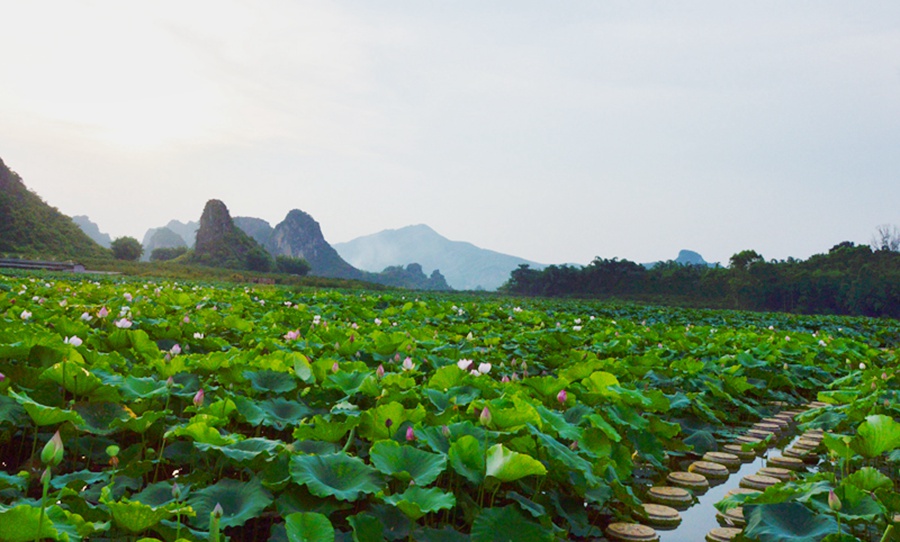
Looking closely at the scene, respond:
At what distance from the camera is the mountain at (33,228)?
51.5 m

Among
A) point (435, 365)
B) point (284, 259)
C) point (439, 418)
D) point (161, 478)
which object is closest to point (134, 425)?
point (161, 478)

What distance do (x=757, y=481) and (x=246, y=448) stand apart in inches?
105

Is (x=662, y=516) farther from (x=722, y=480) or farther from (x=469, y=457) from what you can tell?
(x=469, y=457)

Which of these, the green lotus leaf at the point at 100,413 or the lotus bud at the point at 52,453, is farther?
the green lotus leaf at the point at 100,413

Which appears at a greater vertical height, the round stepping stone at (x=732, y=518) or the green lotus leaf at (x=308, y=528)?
the green lotus leaf at (x=308, y=528)

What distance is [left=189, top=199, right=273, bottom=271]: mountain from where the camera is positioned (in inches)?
3071

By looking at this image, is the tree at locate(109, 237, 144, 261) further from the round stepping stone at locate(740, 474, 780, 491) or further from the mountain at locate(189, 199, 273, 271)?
the round stepping stone at locate(740, 474, 780, 491)

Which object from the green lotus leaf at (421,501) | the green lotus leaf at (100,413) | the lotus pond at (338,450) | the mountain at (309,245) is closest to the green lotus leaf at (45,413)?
the lotus pond at (338,450)

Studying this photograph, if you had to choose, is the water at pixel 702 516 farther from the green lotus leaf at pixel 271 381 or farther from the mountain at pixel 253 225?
the mountain at pixel 253 225

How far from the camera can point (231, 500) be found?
6.28 ft

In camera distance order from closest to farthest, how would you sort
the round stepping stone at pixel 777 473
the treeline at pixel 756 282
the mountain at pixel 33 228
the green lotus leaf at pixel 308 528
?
the green lotus leaf at pixel 308 528, the round stepping stone at pixel 777 473, the treeline at pixel 756 282, the mountain at pixel 33 228

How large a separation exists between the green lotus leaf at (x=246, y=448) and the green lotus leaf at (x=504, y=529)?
70cm

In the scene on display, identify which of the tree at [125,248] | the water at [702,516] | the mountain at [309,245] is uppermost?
the mountain at [309,245]

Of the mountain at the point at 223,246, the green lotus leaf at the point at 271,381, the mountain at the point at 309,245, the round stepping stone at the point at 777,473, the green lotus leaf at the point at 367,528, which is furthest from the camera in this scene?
the mountain at the point at 309,245
